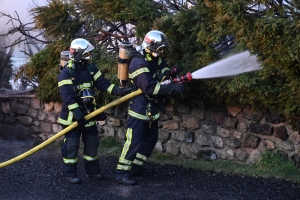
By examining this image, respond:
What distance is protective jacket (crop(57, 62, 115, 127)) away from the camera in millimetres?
6367

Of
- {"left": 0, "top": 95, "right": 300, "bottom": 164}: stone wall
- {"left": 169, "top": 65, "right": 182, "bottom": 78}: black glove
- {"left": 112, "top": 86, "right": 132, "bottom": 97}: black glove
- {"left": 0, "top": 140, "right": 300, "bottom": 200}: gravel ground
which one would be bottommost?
{"left": 0, "top": 140, "right": 300, "bottom": 200}: gravel ground

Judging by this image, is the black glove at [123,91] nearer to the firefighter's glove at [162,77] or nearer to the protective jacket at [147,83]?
the protective jacket at [147,83]

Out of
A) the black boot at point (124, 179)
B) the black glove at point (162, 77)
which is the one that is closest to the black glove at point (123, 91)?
the black glove at point (162, 77)

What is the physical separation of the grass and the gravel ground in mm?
201

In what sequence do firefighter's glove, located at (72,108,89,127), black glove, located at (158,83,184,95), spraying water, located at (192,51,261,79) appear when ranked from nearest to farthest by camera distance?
1. black glove, located at (158,83,184,95)
2. firefighter's glove, located at (72,108,89,127)
3. spraying water, located at (192,51,261,79)

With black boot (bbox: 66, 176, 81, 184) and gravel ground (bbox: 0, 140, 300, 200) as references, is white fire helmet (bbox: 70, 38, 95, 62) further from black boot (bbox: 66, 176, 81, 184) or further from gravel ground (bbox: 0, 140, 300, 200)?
gravel ground (bbox: 0, 140, 300, 200)

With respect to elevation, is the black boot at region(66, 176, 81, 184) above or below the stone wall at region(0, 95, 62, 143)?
below

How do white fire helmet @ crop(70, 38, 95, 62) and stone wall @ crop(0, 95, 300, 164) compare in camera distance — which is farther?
stone wall @ crop(0, 95, 300, 164)

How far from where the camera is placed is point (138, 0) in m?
7.53

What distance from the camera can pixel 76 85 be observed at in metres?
6.56

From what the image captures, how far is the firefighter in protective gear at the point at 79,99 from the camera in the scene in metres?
6.39

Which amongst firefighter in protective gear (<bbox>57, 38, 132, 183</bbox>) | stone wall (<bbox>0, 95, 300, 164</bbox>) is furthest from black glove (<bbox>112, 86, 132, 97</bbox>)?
stone wall (<bbox>0, 95, 300, 164</bbox>)

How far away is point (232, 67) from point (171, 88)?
87 centimetres

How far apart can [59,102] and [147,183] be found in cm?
328
